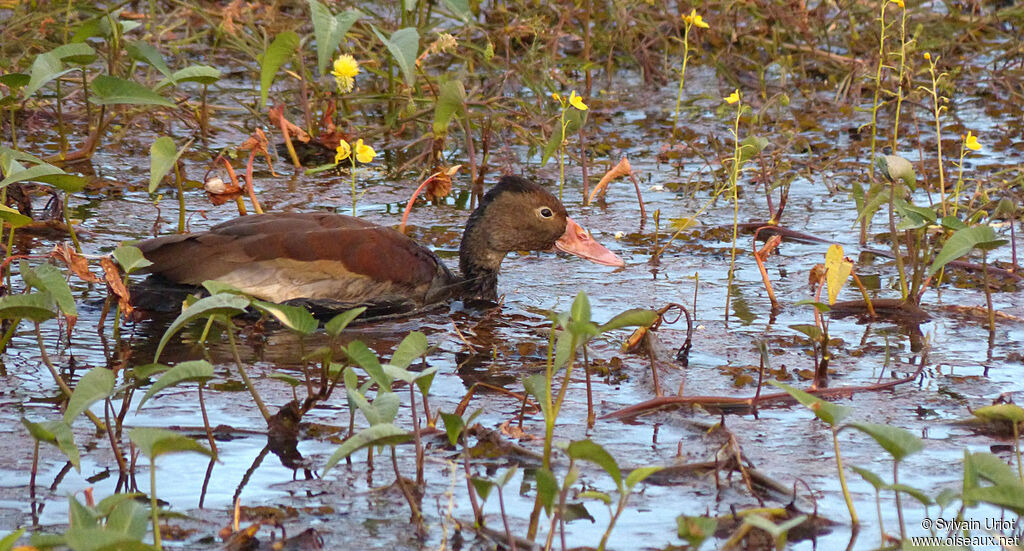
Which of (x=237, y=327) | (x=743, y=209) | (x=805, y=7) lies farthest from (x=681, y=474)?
(x=805, y=7)

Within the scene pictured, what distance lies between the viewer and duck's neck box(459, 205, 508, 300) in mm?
6637

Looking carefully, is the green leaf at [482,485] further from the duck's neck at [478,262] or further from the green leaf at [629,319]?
the duck's neck at [478,262]

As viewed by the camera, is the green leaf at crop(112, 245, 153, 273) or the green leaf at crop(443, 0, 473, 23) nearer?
the green leaf at crop(112, 245, 153, 273)

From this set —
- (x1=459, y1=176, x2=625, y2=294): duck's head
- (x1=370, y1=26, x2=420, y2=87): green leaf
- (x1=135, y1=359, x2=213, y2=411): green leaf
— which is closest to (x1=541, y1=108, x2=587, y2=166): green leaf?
(x1=459, y1=176, x2=625, y2=294): duck's head

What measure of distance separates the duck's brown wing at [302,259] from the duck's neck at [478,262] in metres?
0.30

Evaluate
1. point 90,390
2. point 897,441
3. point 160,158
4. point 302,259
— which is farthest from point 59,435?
point 302,259

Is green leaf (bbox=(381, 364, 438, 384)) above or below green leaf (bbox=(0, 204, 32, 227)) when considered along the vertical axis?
below

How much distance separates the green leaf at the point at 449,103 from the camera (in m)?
6.60

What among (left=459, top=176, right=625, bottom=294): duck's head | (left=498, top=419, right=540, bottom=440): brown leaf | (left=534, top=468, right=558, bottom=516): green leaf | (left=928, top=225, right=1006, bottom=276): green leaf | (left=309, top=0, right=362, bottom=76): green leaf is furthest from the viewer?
(left=459, top=176, right=625, bottom=294): duck's head

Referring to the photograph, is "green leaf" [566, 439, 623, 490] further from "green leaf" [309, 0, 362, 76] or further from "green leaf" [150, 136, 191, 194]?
"green leaf" [150, 136, 191, 194]

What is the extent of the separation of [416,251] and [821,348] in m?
2.08

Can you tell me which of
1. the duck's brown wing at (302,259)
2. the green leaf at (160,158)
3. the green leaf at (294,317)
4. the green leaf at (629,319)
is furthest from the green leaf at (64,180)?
the green leaf at (629,319)

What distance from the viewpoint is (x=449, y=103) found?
21.9 feet

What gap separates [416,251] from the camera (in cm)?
635
